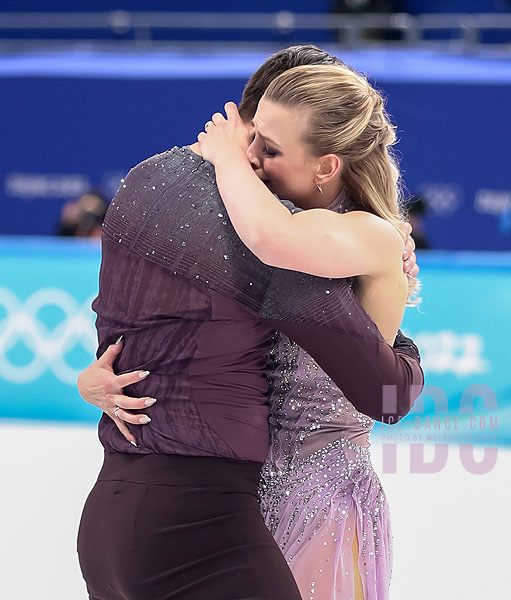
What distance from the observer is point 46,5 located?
940cm

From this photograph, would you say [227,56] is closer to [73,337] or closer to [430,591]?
[73,337]

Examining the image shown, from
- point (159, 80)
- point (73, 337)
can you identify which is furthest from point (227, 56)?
point (73, 337)

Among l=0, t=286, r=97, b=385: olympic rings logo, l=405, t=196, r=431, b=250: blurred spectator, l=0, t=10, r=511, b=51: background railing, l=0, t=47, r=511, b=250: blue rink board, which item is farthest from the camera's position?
l=0, t=10, r=511, b=51: background railing

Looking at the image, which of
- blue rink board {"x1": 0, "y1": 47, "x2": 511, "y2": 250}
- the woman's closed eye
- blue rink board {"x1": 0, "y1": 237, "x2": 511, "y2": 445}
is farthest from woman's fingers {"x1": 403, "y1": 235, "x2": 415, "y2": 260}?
blue rink board {"x1": 0, "y1": 47, "x2": 511, "y2": 250}

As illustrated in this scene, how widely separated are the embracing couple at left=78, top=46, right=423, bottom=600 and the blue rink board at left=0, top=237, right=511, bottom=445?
112 inches

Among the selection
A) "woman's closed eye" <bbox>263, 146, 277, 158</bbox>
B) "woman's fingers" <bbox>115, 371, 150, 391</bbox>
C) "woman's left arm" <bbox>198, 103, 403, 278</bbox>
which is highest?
"woman's closed eye" <bbox>263, 146, 277, 158</bbox>

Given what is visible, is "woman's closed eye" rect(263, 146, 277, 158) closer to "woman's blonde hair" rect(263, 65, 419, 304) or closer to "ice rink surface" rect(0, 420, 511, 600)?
"woman's blonde hair" rect(263, 65, 419, 304)

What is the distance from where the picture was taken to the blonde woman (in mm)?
1524

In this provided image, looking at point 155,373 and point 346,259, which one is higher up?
point 346,259

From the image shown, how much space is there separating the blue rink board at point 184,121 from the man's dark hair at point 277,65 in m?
5.42

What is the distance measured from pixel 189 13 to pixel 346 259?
8.04m

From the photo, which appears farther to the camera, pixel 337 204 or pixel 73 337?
pixel 73 337

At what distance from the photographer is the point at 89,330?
15.0 ft

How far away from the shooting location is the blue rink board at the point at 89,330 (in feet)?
14.5
